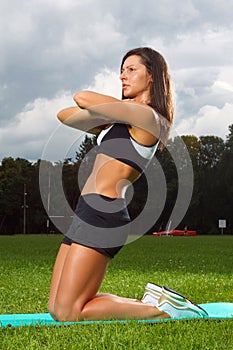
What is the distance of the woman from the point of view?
3.61 m

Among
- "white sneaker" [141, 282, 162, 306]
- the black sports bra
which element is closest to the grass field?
"white sneaker" [141, 282, 162, 306]

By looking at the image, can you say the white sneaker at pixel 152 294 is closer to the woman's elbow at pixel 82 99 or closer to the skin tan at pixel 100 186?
the skin tan at pixel 100 186

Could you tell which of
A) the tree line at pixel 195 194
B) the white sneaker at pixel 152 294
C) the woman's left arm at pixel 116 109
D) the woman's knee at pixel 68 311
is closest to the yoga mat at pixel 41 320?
the woman's knee at pixel 68 311

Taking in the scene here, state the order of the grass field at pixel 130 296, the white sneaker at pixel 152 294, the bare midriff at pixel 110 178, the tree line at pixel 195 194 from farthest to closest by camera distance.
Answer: the tree line at pixel 195 194, the white sneaker at pixel 152 294, the bare midriff at pixel 110 178, the grass field at pixel 130 296

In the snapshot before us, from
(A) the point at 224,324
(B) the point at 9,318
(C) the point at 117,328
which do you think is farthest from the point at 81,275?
(A) the point at 224,324

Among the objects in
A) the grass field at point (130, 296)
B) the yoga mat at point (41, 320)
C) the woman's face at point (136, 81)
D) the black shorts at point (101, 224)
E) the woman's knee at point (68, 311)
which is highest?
the woman's face at point (136, 81)

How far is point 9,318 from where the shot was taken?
394cm

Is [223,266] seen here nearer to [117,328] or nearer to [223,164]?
[117,328]

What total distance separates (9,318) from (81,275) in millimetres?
691

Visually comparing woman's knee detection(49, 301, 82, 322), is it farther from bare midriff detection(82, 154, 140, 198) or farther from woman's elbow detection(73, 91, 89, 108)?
woman's elbow detection(73, 91, 89, 108)

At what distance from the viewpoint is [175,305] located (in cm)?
389

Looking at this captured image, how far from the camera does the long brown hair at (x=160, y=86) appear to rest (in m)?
3.84

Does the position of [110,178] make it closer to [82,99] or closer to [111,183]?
[111,183]

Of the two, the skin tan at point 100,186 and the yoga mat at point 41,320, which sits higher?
the skin tan at point 100,186
